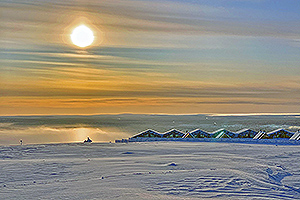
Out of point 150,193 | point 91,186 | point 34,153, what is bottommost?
point 150,193

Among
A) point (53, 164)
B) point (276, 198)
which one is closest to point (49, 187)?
point (53, 164)

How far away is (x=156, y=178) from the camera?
1037 cm

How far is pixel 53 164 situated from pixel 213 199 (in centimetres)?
687

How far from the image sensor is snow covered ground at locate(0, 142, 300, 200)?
28.9ft

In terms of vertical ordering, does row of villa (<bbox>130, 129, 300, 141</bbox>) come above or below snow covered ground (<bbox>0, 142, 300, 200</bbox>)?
above

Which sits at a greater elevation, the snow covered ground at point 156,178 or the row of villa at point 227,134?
the row of villa at point 227,134

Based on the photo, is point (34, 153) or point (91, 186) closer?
point (91, 186)

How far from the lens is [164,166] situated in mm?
12516

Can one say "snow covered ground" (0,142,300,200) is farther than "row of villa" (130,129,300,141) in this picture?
No

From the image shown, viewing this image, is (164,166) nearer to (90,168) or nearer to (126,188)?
(90,168)

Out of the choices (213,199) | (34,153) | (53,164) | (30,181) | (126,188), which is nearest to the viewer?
(213,199)

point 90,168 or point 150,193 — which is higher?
point 90,168

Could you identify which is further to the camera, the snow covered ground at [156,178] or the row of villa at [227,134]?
the row of villa at [227,134]

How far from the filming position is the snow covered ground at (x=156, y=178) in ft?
28.9
